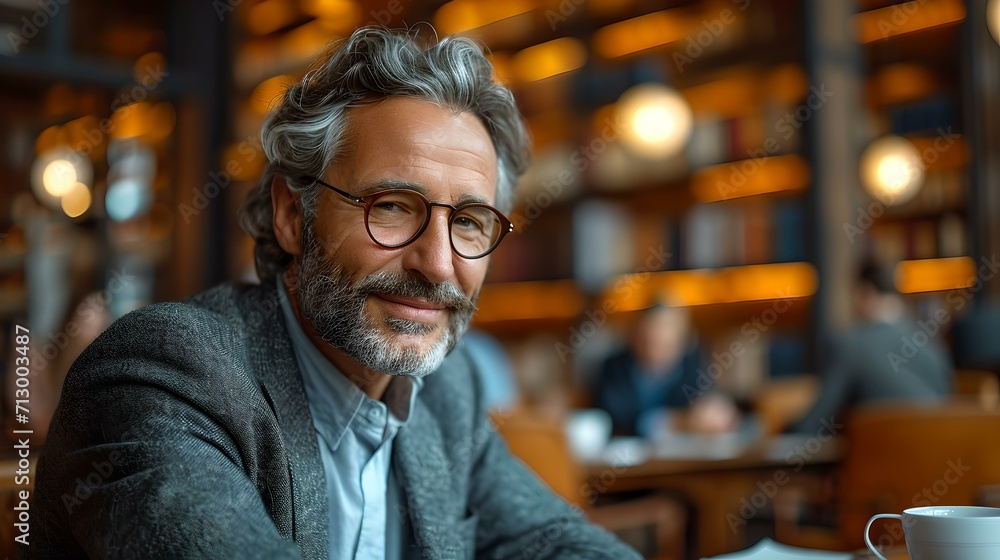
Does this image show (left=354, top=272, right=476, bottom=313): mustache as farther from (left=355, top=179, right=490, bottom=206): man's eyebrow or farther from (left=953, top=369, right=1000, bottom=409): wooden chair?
(left=953, top=369, right=1000, bottom=409): wooden chair

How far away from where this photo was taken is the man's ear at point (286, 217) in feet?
4.11

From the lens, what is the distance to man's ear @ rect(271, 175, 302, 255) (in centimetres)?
125

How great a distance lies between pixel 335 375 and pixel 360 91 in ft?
1.29

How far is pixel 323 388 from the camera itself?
4.00ft

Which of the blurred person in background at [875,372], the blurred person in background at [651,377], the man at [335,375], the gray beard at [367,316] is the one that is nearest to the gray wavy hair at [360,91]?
the man at [335,375]

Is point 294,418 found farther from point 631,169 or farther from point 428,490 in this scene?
point 631,169

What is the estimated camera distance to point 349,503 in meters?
1.20

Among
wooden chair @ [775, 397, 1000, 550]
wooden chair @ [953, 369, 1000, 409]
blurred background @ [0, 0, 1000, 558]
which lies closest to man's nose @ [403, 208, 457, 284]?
wooden chair @ [775, 397, 1000, 550]

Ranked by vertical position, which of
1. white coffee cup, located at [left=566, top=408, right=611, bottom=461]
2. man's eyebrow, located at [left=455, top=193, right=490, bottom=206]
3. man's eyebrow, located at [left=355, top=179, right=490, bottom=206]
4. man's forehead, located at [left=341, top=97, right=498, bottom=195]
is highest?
man's forehead, located at [left=341, top=97, right=498, bottom=195]

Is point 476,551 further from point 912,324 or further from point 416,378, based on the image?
point 912,324

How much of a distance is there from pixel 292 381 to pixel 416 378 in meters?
0.22

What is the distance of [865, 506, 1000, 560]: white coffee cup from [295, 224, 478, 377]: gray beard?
598mm

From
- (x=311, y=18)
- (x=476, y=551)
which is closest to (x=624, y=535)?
(x=476, y=551)

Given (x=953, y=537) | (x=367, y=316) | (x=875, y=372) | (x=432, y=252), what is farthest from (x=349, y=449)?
(x=875, y=372)
